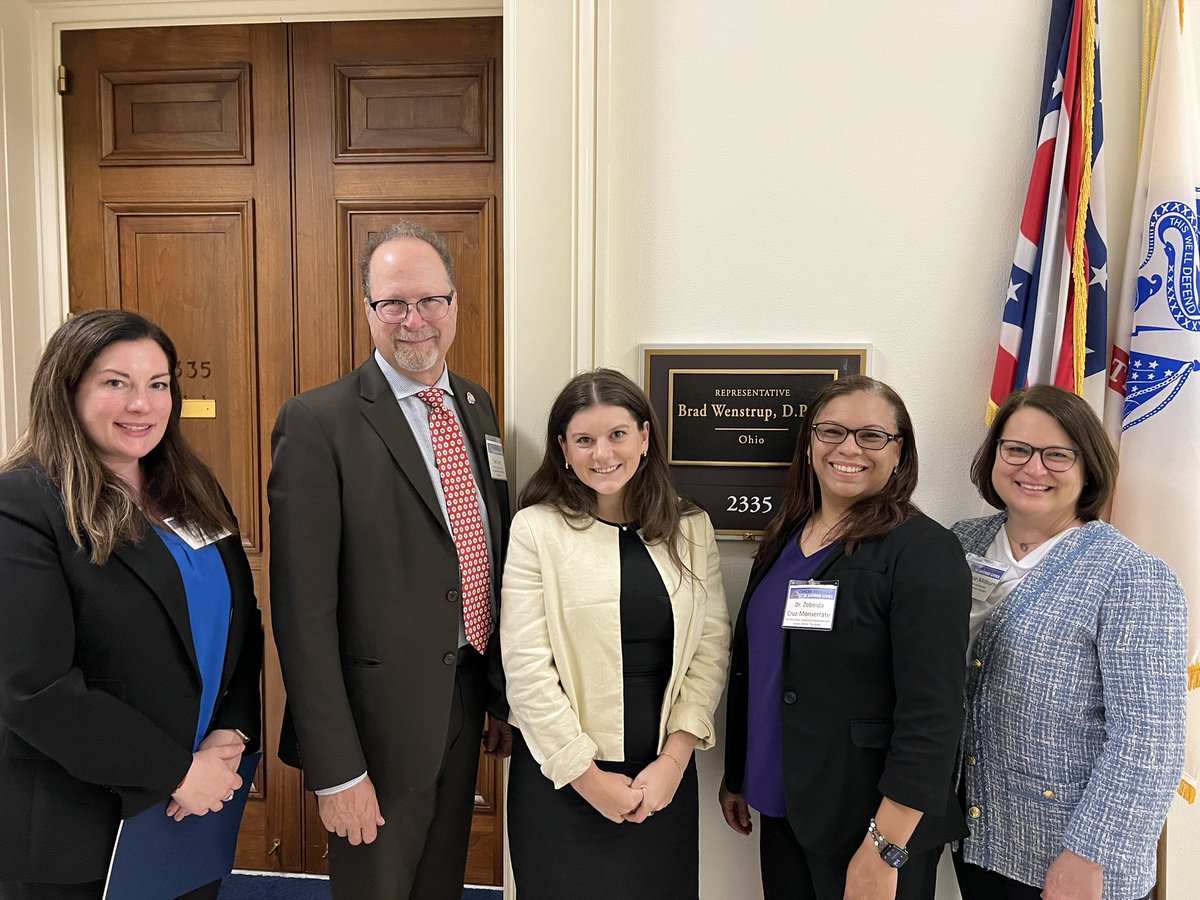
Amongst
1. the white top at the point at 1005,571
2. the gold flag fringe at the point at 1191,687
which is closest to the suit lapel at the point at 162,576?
the white top at the point at 1005,571

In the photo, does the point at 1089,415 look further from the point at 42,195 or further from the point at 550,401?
the point at 42,195

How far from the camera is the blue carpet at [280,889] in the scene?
2.50 metres

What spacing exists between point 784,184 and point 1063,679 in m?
1.24

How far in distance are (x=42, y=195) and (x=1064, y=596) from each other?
9.66 feet

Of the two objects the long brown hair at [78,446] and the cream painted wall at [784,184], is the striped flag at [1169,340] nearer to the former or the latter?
the cream painted wall at [784,184]

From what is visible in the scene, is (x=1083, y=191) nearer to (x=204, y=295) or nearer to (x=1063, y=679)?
(x=1063, y=679)

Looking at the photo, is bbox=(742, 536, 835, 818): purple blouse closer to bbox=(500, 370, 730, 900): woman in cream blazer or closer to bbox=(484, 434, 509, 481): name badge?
bbox=(500, 370, 730, 900): woman in cream blazer

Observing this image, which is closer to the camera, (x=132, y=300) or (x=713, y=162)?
(x=713, y=162)

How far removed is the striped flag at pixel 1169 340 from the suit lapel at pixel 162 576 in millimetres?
1987

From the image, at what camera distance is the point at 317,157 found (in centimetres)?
239

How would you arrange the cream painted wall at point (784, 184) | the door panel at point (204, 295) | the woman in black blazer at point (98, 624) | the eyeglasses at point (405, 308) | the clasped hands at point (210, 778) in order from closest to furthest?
the woman in black blazer at point (98, 624) → the clasped hands at point (210, 778) → the eyeglasses at point (405, 308) → the cream painted wall at point (784, 184) → the door panel at point (204, 295)

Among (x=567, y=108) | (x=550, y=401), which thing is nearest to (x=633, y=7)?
(x=567, y=108)

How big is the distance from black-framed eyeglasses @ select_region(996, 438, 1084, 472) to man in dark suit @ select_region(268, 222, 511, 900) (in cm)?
110

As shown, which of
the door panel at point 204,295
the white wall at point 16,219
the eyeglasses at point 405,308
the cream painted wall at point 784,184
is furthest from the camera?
the door panel at point 204,295
